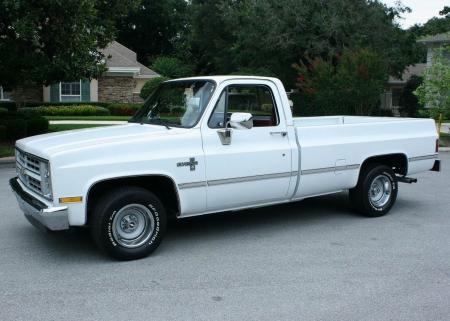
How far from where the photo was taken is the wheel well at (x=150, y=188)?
5582 mm

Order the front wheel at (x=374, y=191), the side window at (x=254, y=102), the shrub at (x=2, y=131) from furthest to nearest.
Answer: the shrub at (x=2, y=131) → the front wheel at (x=374, y=191) → the side window at (x=254, y=102)

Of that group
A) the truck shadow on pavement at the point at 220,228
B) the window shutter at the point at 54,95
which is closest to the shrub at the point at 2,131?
the truck shadow on pavement at the point at 220,228

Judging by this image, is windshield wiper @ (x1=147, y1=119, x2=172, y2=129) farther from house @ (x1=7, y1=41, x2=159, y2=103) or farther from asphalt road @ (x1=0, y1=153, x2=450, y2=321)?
house @ (x1=7, y1=41, x2=159, y2=103)

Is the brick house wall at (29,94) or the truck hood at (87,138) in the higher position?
the brick house wall at (29,94)

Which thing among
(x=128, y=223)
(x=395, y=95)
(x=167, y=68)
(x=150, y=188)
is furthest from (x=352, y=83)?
(x=395, y=95)

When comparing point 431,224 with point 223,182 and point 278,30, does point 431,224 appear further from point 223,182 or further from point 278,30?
point 278,30

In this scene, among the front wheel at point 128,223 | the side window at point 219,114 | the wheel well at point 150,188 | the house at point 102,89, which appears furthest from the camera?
the house at point 102,89

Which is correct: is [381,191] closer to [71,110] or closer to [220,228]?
[220,228]

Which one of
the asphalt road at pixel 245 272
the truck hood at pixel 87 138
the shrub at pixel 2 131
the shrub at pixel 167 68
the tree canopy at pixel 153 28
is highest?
the tree canopy at pixel 153 28

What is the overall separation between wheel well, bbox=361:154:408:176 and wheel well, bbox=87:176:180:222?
303 centimetres

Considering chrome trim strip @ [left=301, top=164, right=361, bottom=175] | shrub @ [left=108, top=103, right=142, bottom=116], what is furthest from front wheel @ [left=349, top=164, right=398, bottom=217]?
shrub @ [left=108, top=103, right=142, bottom=116]

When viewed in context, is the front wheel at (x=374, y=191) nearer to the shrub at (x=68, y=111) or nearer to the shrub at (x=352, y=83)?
the shrub at (x=352, y=83)

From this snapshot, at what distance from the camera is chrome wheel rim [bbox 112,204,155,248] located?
5.46 m

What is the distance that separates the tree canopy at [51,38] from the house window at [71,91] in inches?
665
